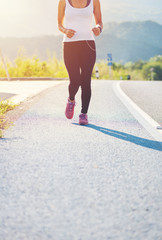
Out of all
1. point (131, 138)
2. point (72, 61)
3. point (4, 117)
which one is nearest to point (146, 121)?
point (131, 138)

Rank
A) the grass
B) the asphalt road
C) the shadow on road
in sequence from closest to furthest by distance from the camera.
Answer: the asphalt road → the shadow on road → the grass

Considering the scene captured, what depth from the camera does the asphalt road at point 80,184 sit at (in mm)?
1906

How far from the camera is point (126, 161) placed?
→ 3.10 metres

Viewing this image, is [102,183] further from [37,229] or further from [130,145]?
[130,145]

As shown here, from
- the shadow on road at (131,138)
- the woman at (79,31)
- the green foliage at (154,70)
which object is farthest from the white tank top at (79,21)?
the green foliage at (154,70)

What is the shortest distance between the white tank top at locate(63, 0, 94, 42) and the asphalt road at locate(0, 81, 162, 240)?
1260 millimetres

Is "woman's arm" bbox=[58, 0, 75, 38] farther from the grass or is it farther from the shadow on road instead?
the grass

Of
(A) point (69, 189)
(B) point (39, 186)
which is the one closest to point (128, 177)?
(A) point (69, 189)

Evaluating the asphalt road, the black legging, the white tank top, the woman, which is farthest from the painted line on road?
the white tank top

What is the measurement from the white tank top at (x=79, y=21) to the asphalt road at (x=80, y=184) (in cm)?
126

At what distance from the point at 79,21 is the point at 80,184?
2.71 metres

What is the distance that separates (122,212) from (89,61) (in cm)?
295

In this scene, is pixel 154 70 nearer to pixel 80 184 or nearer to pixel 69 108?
pixel 69 108

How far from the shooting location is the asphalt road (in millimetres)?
1906
